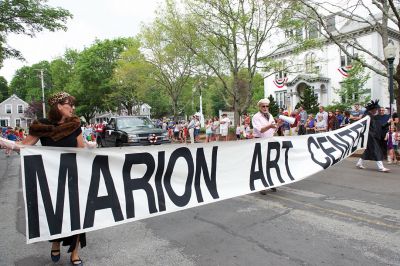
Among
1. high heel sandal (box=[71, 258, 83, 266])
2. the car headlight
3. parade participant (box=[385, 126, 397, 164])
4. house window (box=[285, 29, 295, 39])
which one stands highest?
house window (box=[285, 29, 295, 39])

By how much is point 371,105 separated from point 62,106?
772 centimetres

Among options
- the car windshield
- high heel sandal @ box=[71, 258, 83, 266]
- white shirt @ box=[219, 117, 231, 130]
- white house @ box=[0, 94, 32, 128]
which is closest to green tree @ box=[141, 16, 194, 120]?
white shirt @ box=[219, 117, 231, 130]

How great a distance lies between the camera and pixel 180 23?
22.4 m

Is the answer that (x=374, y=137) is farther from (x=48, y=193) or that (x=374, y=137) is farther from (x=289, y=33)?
(x=289, y=33)

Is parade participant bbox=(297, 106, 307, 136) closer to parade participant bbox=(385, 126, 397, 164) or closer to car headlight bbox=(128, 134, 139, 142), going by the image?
parade participant bbox=(385, 126, 397, 164)

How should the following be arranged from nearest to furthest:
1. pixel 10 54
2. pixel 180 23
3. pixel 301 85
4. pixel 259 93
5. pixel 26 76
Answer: pixel 10 54
pixel 180 23
pixel 301 85
pixel 259 93
pixel 26 76

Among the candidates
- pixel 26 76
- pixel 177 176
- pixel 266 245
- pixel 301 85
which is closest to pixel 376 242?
pixel 266 245

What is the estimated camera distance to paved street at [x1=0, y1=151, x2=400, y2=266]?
12.3 ft

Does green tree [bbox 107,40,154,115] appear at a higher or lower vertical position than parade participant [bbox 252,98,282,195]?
higher

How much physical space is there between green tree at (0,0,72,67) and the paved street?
13377 millimetres

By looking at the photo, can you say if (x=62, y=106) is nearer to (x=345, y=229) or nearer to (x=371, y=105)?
(x=345, y=229)

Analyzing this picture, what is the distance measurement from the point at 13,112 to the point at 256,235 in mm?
89790

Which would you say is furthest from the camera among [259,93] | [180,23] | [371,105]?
[259,93]

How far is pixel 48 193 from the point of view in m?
3.32
